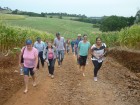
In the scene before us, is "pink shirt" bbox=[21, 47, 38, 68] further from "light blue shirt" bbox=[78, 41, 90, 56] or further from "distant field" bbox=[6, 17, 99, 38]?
"distant field" bbox=[6, 17, 99, 38]

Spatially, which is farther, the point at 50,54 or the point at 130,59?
the point at 130,59

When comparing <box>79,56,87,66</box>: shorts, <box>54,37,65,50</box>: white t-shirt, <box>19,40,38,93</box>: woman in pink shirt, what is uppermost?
<box>19,40,38,93</box>: woman in pink shirt

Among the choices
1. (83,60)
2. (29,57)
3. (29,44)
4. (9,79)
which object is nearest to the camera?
(29,44)

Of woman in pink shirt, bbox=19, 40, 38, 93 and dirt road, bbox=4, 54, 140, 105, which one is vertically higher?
woman in pink shirt, bbox=19, 40, 38, 93

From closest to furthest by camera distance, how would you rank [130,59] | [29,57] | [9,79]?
[29,57] → [9,79] → [130,59]

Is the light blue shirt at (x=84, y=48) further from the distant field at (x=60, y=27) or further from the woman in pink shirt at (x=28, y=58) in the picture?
the distant field at (x=60, y=27)

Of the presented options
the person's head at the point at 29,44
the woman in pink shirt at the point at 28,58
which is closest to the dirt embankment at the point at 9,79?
the woman in pink shirt at the point at 28,58

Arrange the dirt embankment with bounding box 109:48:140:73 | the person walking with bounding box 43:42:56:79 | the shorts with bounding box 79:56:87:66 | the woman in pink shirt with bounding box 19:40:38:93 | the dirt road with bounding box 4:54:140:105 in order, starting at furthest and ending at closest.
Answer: the dirt embankment with bounding box 109:48:140:73 < the shorts with bounding box 79:56:87:66 < the person walking with bounding box 43:42:56:79 < the woman in pink shirt with bounding box 19:40:38:93 < the dirt road with bounding box 4:54:140:105

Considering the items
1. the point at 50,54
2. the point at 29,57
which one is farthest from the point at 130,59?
the point at 29,57

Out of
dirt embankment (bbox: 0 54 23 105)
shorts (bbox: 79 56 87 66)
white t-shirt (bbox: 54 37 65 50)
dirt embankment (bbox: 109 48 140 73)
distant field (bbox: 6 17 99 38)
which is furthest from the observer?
distant field (bbox: 6 17 99 38)

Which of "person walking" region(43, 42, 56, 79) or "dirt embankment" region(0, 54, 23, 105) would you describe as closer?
"dirt embankment" region(0, 54, 23, 105)

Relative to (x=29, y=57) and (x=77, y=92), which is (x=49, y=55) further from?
(x=29, y=57)

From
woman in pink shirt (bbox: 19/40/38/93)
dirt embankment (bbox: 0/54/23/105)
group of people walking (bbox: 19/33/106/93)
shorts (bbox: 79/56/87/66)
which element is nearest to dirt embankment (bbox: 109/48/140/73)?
group of people walking (bbox: 19/33/106/93)

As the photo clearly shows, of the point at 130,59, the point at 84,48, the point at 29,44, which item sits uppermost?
the point at 29,44
